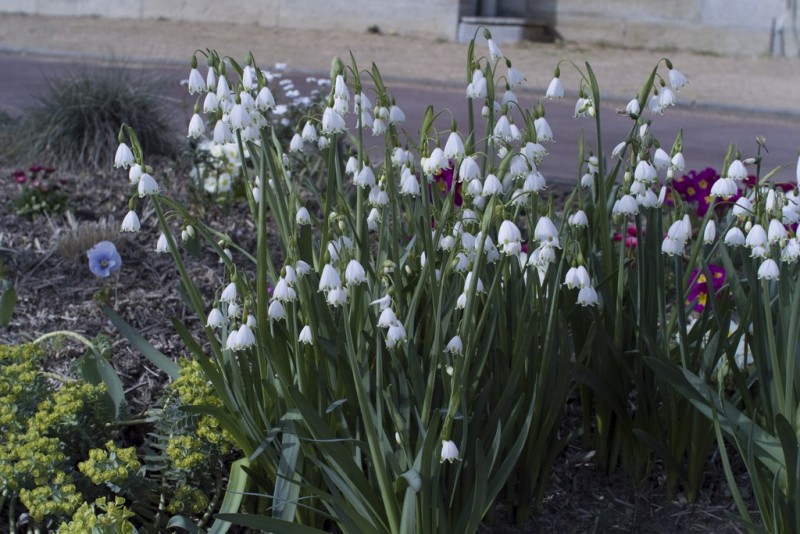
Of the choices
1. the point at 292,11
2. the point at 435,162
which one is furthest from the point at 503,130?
the point at 292,11

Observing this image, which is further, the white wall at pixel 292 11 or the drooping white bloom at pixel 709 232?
the white wall at pixel 292 11

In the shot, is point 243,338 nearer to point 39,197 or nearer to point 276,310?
point 276,310

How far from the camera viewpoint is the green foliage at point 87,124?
220 inches

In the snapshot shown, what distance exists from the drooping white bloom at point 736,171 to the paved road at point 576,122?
469cm

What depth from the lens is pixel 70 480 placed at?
246cm

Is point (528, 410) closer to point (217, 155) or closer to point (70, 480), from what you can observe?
point (70, 480)

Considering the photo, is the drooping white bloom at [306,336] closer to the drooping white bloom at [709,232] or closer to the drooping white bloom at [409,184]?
the drooping white bloom at [409,184]

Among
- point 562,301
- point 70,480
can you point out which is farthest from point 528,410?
point 70,480

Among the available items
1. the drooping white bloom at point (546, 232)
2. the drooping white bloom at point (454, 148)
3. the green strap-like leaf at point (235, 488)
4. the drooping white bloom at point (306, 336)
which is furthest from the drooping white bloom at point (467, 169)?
the green strap-like leaf at point (235, 488)

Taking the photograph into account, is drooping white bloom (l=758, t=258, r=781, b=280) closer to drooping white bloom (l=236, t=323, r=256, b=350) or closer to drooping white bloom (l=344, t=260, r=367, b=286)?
drooping white bloom (l=344, t=260, r=367, b=286)

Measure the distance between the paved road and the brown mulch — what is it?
1992 millimetres

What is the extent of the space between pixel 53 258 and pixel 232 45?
1003 cm

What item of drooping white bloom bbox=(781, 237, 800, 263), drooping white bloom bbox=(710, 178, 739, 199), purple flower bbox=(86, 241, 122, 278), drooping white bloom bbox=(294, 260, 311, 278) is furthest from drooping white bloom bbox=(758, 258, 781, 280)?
purple flower bbox=(86, 241, 122, 278)

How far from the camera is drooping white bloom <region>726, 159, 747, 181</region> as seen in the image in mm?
2271
